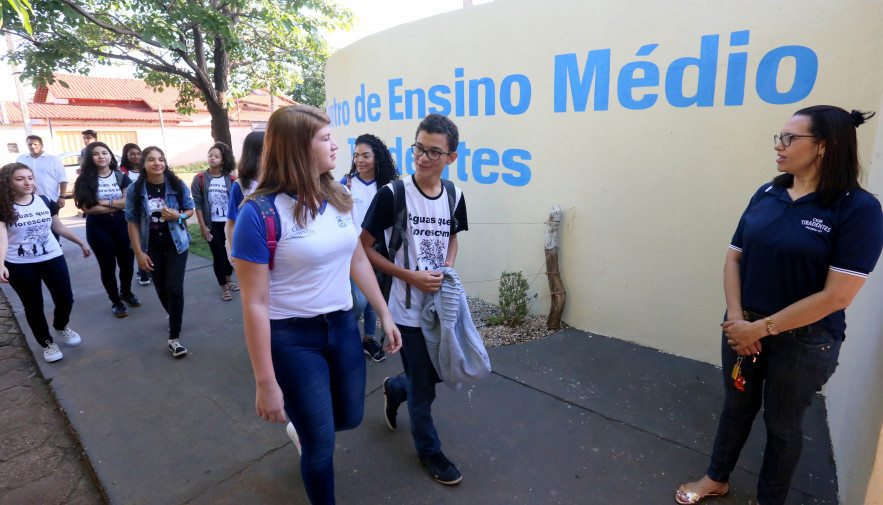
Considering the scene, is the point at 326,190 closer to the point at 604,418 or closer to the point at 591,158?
the point at 604,418

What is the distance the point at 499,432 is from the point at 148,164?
3434mm

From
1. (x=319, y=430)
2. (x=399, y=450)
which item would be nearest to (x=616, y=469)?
(x=399, y=450)

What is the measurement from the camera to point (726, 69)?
3141mm

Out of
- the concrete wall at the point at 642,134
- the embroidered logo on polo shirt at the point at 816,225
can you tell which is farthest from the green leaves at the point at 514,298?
the embroidered logo on polo shirt at the point at 816,225

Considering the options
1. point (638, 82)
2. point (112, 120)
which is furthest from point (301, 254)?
point (112, 120)

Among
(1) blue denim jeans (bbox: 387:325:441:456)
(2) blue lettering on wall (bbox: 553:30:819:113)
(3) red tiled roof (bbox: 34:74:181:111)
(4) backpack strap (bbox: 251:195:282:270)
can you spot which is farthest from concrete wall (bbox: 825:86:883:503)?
(3) red tiled roof (bbox: 34:74:181:111)

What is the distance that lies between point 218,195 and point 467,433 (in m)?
3.77

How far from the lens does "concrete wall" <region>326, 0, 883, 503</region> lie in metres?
2.79

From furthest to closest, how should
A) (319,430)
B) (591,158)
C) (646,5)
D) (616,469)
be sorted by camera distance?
1. (591,158)
2. (646,5)
3. (616,469)
4. (319,430)

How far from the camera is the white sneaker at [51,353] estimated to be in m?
3.87

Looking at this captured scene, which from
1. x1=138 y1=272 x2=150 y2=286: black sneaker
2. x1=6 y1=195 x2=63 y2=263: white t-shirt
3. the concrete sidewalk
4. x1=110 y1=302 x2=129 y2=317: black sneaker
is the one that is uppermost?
x1=6 y1=195 x2=63 y2=263: white t-shirt

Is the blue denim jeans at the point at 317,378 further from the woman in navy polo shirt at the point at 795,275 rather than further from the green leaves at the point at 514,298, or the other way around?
the green leaves at the point at 514,298

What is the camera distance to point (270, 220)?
5.52ft

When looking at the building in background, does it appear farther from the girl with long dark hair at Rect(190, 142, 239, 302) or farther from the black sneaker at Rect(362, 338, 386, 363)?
the black sneaker at Rect(362, 338, 386, 363)
